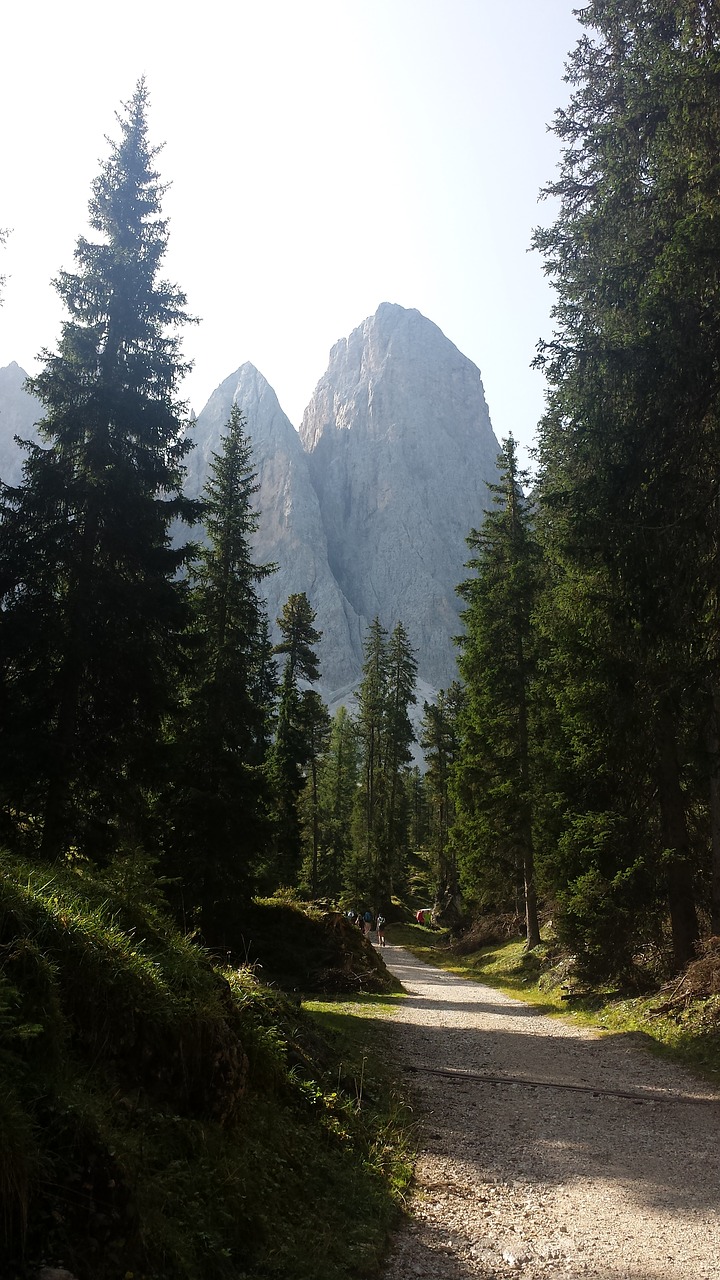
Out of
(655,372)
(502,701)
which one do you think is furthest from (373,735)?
(655,372)

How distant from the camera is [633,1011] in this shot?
39.4 ft

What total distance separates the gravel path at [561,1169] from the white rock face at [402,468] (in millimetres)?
134853

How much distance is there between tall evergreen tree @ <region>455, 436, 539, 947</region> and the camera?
72.7ft

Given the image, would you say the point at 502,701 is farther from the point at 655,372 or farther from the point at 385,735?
the point at 385,735

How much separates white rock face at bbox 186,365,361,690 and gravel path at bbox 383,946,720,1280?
420 ft

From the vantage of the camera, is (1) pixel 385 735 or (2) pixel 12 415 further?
(2) pixel 12 415

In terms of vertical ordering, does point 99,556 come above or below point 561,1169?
above

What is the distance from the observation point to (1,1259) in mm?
2629

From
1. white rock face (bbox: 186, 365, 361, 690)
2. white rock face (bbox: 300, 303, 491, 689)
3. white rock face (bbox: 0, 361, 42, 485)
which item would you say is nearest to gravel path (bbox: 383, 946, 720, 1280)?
white rock face (bbox: 186, 365, 361, 690)

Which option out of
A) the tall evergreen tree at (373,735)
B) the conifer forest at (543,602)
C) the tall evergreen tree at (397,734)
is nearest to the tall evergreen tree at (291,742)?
the conifer forest at (543,602)

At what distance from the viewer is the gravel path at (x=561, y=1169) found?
431 centimetres

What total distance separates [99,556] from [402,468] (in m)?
154

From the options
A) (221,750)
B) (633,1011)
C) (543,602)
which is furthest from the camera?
(221,750)

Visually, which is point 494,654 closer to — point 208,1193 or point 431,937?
→ point 208,1193
